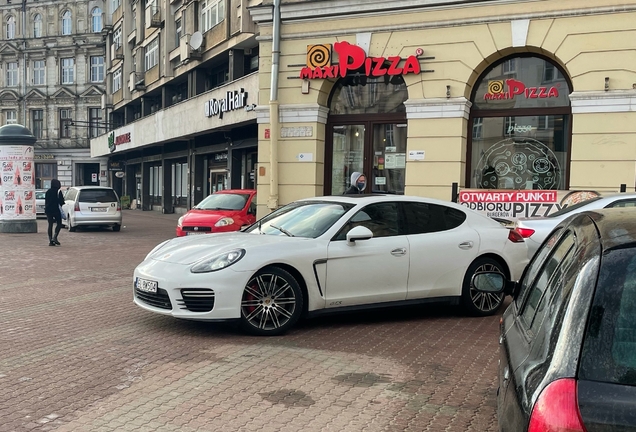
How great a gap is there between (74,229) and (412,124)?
1267cm

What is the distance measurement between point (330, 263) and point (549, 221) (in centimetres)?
399

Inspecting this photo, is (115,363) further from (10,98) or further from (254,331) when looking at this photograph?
(10,98)

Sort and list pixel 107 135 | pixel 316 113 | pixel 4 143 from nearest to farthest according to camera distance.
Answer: pixel 316 113 < pixel 4 143 < pixel 107 135

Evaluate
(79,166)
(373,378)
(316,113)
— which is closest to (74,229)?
(316,113)

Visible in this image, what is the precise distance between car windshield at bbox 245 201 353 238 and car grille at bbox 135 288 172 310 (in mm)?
1424

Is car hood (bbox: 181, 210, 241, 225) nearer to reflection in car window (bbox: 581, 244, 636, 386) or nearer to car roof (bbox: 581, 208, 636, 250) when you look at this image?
car roof (bbox: 581, 208, 636, 250)

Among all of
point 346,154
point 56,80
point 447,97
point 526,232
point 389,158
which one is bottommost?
point 526,232

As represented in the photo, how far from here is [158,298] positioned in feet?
20.7

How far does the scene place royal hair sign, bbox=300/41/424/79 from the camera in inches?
589

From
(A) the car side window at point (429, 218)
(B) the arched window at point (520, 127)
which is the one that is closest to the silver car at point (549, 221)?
(A) the car side window at point (429, 218)

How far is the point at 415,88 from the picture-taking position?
14953mm

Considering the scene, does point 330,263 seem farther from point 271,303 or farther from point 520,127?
point 520,127

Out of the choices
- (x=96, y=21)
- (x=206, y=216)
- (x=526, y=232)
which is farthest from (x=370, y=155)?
(x=96, y=21)

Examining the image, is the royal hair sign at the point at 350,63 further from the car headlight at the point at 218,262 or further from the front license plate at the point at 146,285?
the front license plate at the point at 146,285
